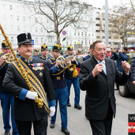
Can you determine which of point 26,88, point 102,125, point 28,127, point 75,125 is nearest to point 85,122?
point 75,125

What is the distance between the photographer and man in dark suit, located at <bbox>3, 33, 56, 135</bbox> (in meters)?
2.52

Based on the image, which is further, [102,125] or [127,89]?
[127,89]

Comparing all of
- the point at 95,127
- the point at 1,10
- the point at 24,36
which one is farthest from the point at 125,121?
the point at 1,10

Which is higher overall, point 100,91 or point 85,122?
point 100,91

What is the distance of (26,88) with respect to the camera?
2.61m

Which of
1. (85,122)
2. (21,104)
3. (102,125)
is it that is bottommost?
(85,122)

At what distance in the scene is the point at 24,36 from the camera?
8.89ft

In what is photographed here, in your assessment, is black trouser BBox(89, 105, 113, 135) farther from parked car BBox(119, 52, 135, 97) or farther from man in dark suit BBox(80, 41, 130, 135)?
parked car BBox(119, 52, 135, 97)

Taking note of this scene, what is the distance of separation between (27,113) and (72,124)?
2539 mm

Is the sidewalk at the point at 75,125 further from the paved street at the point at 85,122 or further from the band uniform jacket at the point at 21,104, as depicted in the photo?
the band uniform jacket at the point at 21,104

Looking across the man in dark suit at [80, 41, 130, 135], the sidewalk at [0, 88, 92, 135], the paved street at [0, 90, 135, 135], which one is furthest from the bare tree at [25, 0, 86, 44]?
the man in dark suit at [80, 41, 130, 135]

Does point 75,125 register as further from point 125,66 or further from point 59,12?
point 59,12

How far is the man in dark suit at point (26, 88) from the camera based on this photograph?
99.2 inches

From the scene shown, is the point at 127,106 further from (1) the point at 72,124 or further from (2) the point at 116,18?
(2) the point at 116,18
